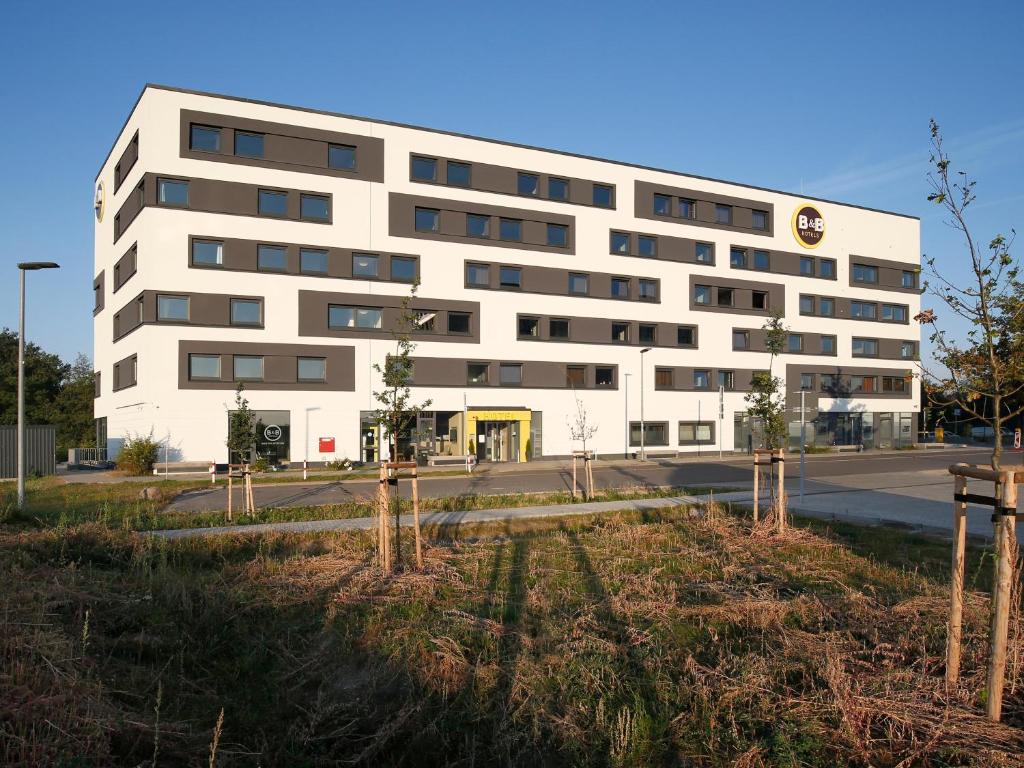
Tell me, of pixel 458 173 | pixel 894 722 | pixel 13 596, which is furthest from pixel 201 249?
pixel 894 722

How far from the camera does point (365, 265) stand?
3516cm

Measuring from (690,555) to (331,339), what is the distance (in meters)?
27.2

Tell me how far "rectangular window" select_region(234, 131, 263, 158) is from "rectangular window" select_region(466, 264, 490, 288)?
1205cm

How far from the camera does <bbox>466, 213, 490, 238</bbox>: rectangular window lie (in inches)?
1486

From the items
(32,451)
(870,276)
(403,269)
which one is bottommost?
(32,451)

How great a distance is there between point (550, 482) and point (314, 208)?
19.8m

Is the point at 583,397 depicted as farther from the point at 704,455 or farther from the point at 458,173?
the point at 458,173

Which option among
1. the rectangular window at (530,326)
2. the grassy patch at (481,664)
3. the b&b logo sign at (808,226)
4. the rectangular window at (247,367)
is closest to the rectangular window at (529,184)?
the rectangular window at (530,326)

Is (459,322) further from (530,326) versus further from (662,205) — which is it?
(662,205)

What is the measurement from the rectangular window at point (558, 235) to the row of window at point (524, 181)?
1650 mm

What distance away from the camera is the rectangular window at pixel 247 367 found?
32438 mm

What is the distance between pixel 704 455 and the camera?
4259 centimetres

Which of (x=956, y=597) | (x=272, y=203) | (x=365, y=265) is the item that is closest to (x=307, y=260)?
(x=365, y=265)

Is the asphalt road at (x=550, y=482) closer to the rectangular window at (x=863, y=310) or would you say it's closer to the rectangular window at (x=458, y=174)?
the rectangular window at (x=458, y=174)
